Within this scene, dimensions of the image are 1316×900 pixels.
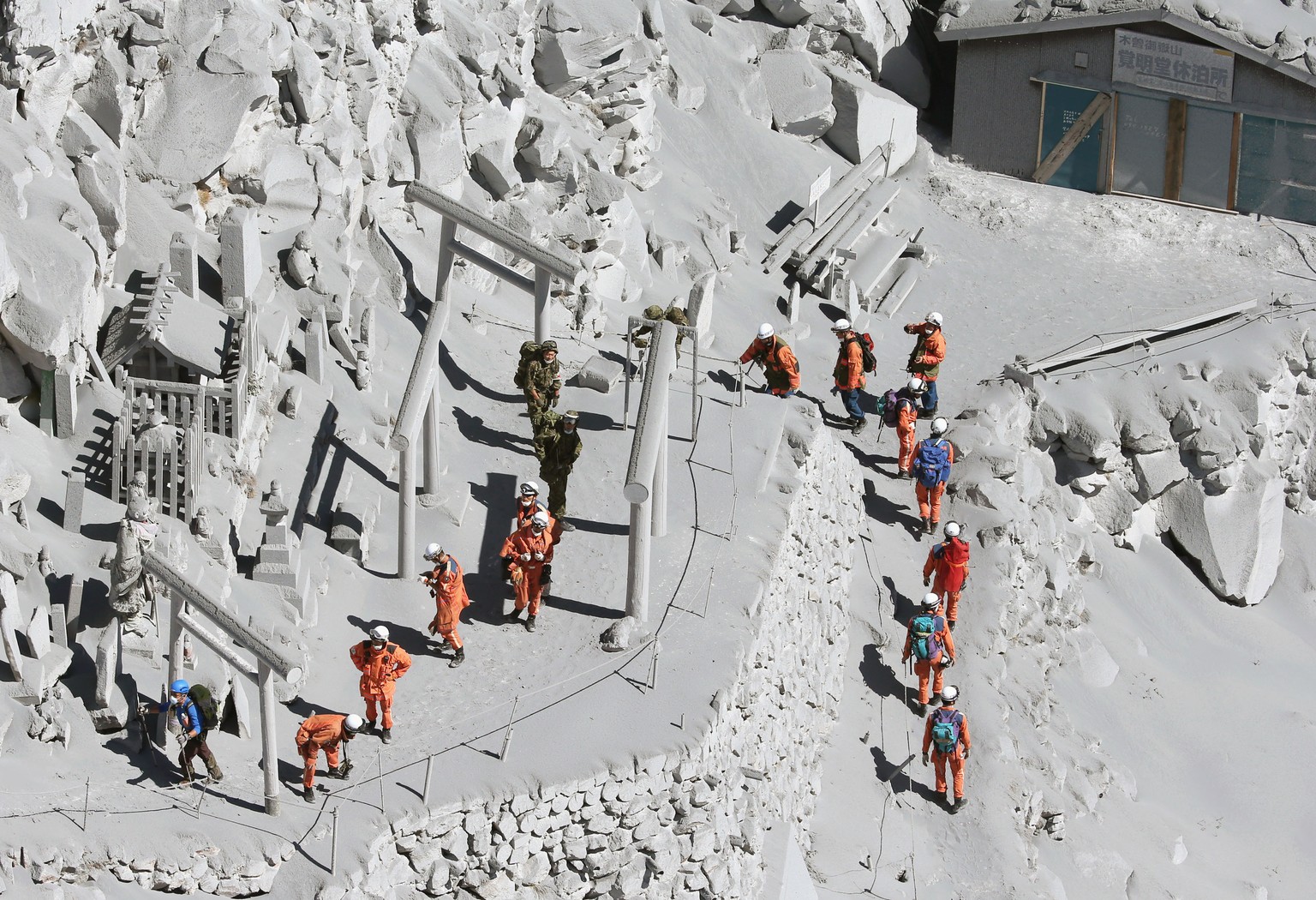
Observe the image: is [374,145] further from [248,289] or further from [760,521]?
[760,521]

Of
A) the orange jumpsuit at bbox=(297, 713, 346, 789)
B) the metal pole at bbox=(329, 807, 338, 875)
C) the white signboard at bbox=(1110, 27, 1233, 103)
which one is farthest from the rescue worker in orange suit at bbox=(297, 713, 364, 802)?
the white signboard at bbox=(1110, 27, 1233, 103)

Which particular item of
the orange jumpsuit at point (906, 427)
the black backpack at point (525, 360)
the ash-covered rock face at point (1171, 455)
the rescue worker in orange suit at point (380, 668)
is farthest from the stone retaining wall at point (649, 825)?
the ash-covered rock face at point (1171, 455)

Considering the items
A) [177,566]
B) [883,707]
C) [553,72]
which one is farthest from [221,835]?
[553,72]

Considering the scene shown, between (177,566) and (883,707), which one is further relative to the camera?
(883,707)

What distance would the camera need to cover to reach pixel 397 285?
2217 cm

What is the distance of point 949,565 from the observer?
20.5 m

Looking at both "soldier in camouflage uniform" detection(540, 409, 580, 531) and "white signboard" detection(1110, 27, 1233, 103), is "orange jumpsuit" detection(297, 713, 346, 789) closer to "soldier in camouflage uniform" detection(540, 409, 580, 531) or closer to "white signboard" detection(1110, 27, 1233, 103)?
"soldier in camouflage uniform" detection(540, 409, 580, 531)

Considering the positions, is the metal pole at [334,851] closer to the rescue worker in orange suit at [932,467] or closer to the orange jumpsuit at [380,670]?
the orange jumpsuit at [380,670]

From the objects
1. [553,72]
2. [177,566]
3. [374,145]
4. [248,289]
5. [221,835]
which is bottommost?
[221,835]

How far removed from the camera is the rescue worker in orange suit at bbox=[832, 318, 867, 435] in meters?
23.0

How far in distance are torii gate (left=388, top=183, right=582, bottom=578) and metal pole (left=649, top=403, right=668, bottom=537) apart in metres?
2.19

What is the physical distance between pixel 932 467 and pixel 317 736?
9.20m

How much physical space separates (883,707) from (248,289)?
25.7ft

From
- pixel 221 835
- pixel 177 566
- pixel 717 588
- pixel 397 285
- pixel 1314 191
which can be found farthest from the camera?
pixel 1314 191
